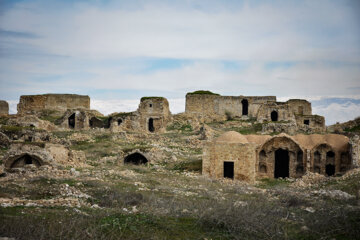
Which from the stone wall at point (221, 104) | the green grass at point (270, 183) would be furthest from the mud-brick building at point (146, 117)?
the green grass at point (270, 183)

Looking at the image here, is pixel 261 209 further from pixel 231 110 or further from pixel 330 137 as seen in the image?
pixel 231 110

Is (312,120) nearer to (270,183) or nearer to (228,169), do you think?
(228,169)

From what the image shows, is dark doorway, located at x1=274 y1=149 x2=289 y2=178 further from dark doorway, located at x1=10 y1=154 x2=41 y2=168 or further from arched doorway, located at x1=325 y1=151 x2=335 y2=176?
dark doorway, located at x1=10 y1=154 x2=41 y2=168

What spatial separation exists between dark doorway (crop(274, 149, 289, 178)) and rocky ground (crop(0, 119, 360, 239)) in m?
3.27

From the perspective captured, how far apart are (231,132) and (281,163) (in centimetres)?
482

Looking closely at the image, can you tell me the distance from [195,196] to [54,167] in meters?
7.75

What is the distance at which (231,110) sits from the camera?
45.3 meters

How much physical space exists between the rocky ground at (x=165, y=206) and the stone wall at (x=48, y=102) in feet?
99.6

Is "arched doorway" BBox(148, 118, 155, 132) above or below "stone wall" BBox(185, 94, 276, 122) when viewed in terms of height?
below

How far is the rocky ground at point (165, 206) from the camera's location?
817 cm

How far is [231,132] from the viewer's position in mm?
21172

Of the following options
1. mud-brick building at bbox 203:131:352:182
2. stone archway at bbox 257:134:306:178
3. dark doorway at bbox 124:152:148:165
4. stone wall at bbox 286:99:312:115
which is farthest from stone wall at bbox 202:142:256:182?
stone wall at bbox 286:99:312:115

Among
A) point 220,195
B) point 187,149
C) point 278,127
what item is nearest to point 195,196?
point 220,195

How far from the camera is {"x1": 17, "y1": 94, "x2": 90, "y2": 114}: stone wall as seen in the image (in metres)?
45.8
